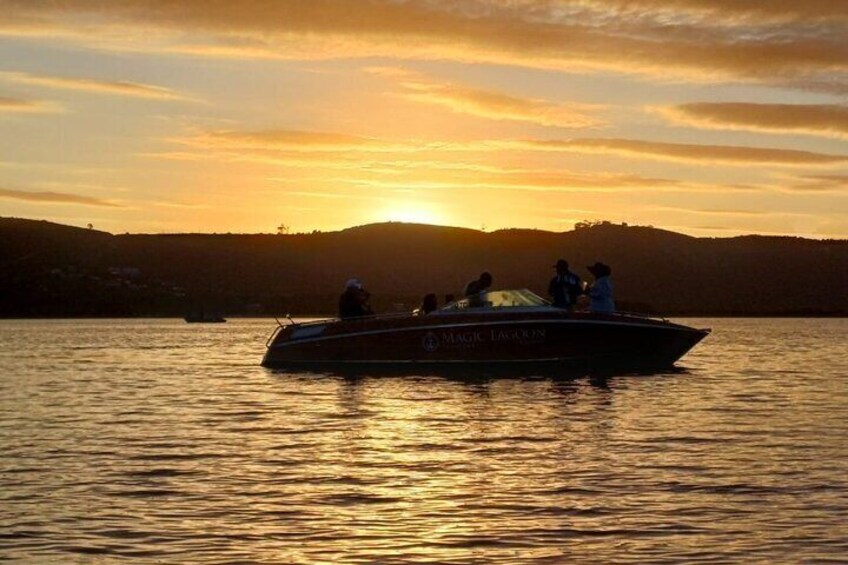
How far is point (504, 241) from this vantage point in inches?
6924

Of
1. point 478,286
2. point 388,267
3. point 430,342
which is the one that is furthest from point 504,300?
point 388,267

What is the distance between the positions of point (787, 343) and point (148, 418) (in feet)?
119

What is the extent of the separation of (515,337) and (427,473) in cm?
1648

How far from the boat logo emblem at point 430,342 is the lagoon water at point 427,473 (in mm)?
3726

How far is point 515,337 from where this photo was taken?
31.3 metres

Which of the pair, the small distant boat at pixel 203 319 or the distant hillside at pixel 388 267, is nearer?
the small distant boat at pixel 203 319

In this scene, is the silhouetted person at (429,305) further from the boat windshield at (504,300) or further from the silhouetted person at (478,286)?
the boat windshield at (504,300)

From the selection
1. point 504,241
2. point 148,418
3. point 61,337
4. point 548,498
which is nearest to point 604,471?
point 548,498

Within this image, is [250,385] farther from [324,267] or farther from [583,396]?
[324,267]

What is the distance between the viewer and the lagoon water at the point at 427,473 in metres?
11.2

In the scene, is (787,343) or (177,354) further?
(787,343)

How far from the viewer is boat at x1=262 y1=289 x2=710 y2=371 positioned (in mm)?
31047

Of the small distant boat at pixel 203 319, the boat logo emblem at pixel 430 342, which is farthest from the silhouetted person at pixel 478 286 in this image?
the small distant boat at pixel 203 319

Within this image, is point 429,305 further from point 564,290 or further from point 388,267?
point 388,267
